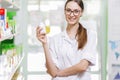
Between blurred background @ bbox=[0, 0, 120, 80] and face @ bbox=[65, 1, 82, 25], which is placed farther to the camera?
blurred background @ bbox=[0, 0, 120, 80]

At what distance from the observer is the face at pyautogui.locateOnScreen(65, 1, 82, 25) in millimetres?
4207

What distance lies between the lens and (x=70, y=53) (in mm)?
4141

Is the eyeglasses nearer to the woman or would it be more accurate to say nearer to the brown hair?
the woman

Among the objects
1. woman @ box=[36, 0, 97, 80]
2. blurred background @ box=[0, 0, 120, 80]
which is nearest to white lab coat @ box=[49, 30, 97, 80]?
woman @ box=[36, 0, 97, 80]

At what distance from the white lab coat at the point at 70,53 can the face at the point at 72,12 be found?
271 millimetres

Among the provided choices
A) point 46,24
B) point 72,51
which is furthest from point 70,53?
point 46,24

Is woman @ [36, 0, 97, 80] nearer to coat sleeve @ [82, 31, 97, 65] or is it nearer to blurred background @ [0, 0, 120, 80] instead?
coat sleeve @ [82, 31, 97, 65]

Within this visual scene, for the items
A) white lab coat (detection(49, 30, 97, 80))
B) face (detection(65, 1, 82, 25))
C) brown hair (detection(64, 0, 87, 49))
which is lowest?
white lab coat (detection(49, 30, 97, 80))

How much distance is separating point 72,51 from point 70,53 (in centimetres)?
5

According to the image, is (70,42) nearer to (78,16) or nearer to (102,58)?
(78,16)

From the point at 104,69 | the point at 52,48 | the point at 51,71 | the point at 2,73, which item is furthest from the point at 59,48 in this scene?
the point at 2,73

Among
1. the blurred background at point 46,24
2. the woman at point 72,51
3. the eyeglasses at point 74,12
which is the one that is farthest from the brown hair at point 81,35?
the blurred background at point 46,24

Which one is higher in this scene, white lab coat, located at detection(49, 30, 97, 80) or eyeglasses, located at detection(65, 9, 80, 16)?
eyeglasses, located at detection(65, 9, 80, 16)

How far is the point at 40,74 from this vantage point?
4812 millimetres
